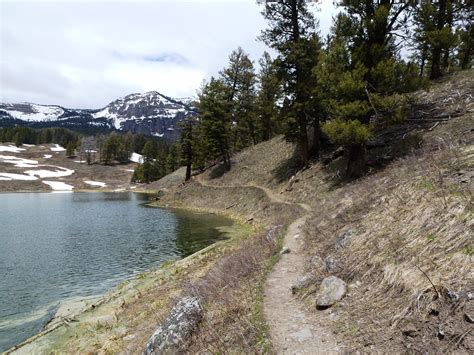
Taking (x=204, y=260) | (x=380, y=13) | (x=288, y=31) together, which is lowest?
(x=204, y=260)

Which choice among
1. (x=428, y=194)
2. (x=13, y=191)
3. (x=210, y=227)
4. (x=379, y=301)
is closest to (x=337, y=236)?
(x=428, y=194)

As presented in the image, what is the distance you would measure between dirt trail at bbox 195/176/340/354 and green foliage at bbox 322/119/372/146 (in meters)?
10.7

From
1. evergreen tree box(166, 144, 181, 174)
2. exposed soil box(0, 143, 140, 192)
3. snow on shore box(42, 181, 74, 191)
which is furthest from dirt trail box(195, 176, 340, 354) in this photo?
snow on shore box(42, 181, 74, 191)

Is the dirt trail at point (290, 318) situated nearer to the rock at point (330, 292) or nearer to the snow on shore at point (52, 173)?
the rock at point (330, 292)

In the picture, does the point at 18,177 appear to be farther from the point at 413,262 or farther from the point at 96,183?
the point at 413,262

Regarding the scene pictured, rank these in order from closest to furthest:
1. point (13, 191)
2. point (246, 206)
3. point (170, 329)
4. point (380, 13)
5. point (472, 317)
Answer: point (472, 317), point (170, 329), point (380, 13), point (246, 206), point (13, 191)

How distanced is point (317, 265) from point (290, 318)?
282 cm

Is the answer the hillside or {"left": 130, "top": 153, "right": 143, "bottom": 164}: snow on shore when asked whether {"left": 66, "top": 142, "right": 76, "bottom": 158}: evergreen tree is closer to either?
{"left": 130, "top": 153, "right": 143, "bottom": 164}: snow on shore

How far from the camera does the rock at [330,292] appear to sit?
25.8ft

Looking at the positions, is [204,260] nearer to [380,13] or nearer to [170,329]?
[170,329]

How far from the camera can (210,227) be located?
32.7 m

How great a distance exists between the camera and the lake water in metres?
15.6

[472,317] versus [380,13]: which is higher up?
[380,13]

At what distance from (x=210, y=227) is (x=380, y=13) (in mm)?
21272
